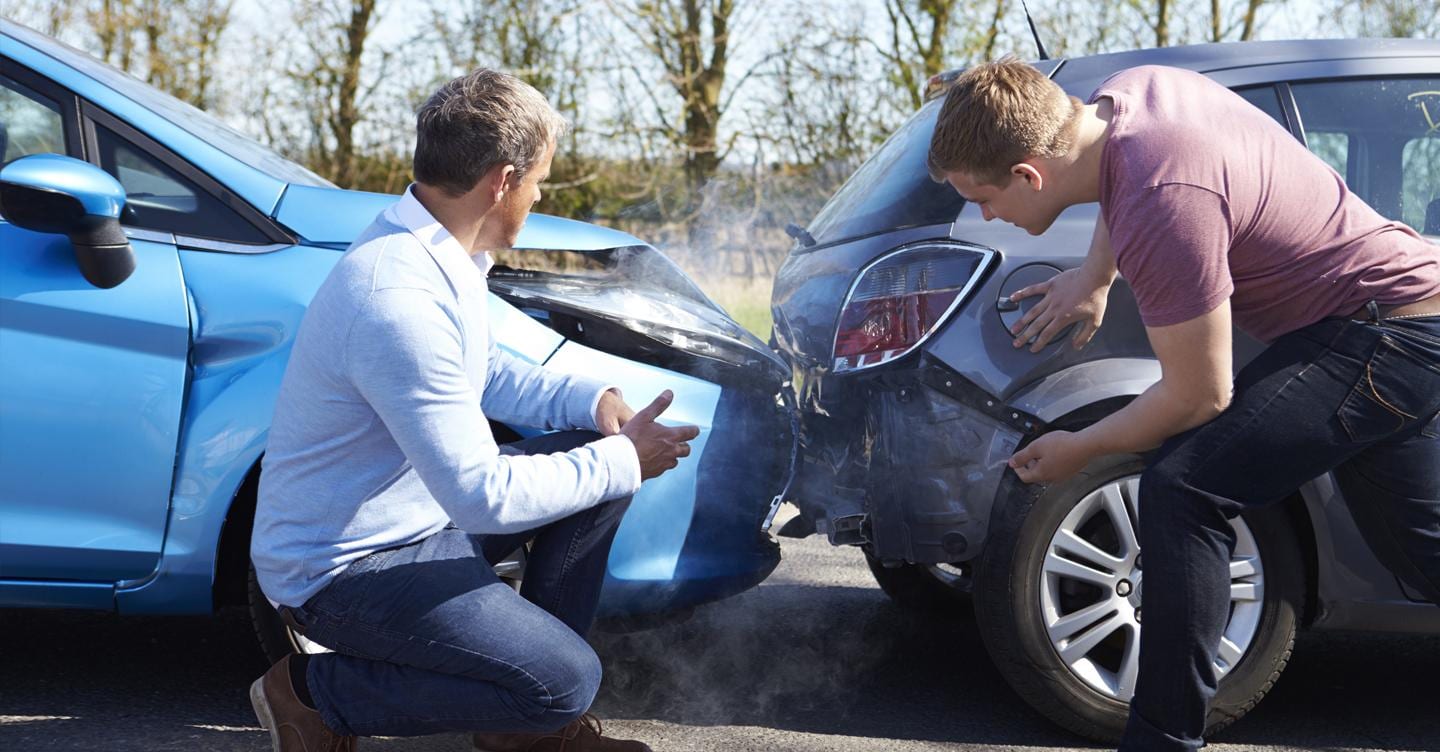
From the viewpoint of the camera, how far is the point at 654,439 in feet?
8.25

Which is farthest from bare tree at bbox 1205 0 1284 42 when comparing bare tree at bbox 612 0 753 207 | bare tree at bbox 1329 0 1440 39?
bare tree at bbox 612 0 753 207

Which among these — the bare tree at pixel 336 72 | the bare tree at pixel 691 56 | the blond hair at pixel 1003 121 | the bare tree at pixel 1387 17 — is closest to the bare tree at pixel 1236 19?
the bare tree at pixel 1387 17

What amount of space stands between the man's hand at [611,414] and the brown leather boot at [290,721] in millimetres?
732

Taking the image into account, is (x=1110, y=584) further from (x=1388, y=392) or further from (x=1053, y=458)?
(x=1388, y=392)

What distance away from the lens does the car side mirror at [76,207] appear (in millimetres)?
2672

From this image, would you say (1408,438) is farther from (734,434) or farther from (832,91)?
(832,91)

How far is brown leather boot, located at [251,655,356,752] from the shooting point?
2.43 meters

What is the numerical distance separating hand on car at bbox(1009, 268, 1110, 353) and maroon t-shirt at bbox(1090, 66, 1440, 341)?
1.10 ft

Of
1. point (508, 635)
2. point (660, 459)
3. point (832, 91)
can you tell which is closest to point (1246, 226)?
point (660, 459)

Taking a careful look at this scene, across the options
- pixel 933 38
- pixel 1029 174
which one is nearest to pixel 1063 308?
pixel 1029 174

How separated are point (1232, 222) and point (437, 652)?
5.02 ft

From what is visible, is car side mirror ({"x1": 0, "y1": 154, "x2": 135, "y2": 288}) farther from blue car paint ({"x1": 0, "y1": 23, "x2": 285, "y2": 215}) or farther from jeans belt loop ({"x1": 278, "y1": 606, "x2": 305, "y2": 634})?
jeans belt loop ({"x1": 278, "y1": 606, "x2": 305, "y2": 634})

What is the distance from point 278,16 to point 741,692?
9.72 meters

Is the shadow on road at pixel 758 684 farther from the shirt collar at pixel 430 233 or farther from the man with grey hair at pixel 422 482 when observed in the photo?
the shirt collar at pixel 430 233
